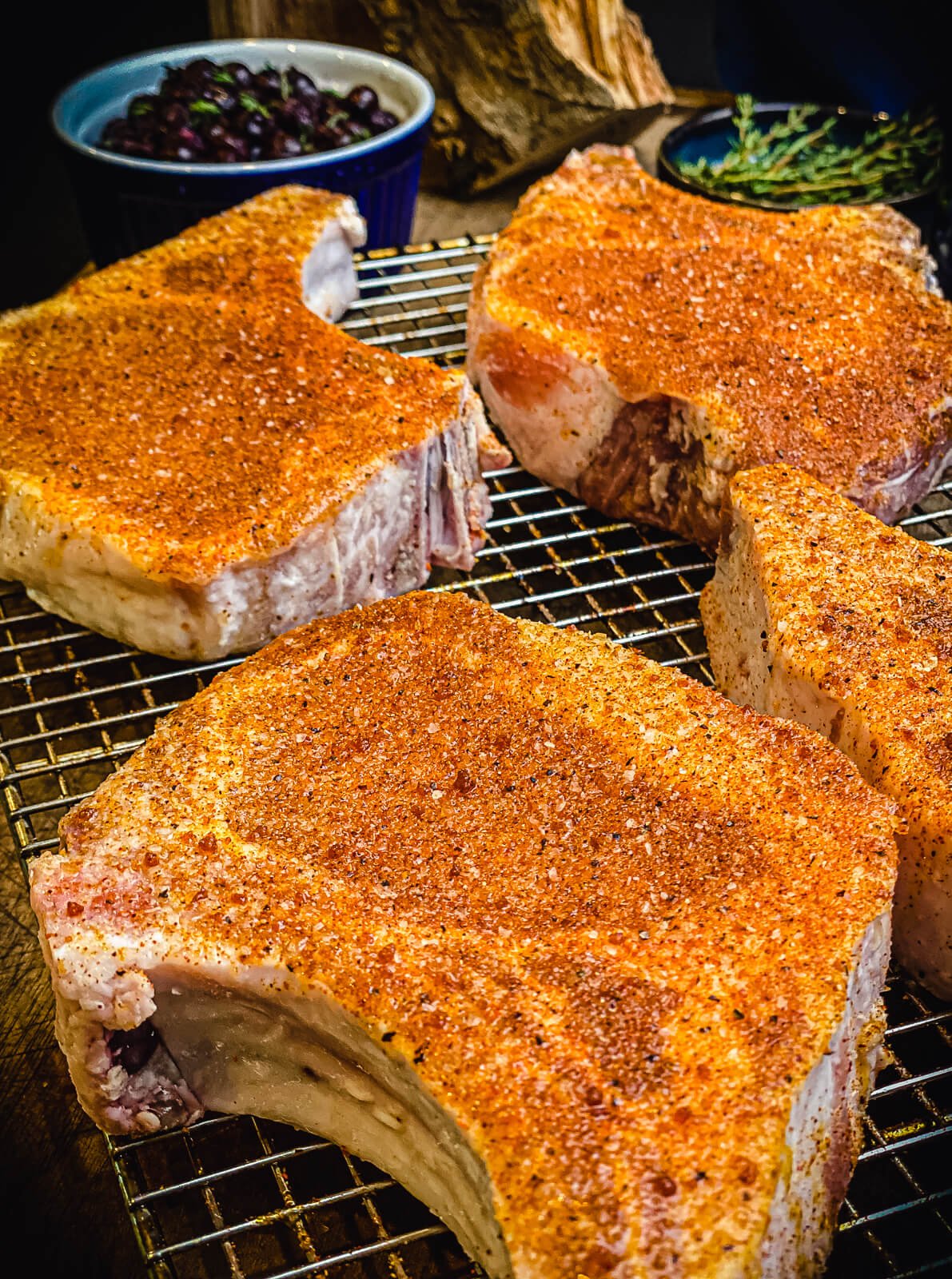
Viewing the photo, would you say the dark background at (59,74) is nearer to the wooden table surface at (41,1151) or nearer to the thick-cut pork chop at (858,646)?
the wooden table surface at (41,1151)

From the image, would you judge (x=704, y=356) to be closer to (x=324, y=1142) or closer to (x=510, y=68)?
(x=324, y=1142)

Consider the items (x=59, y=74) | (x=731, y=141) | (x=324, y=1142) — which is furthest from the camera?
(x=59, y=74)

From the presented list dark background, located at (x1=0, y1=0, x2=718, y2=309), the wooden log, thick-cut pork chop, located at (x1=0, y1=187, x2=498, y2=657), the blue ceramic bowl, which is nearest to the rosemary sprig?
the wooden log

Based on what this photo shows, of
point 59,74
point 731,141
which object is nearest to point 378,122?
point 731,141

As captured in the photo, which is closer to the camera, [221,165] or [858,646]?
[858,646]

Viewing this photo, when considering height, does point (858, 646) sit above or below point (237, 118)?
below

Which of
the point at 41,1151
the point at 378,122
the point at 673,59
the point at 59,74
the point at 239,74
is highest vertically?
the point at 239,74

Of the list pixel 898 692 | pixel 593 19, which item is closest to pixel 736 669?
pixel 898 692
